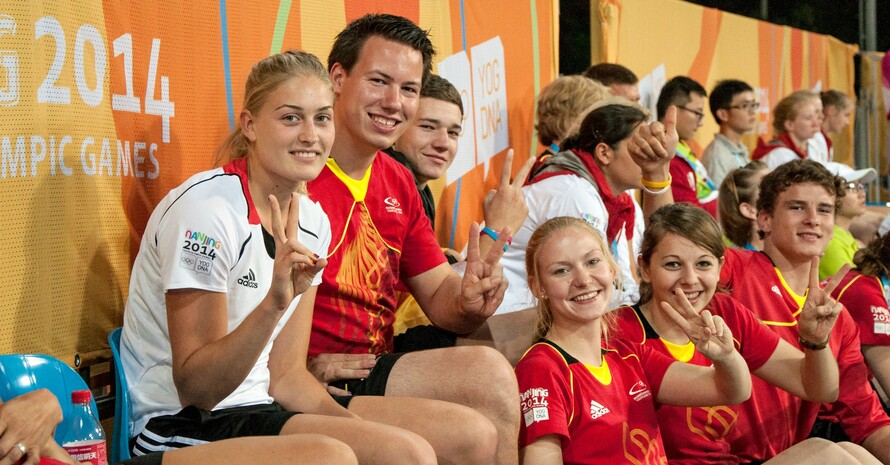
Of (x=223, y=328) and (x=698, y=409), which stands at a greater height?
(x=223, y=328)

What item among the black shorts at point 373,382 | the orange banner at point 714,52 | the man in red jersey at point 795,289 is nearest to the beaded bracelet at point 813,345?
the man in red jersey at point 795,289

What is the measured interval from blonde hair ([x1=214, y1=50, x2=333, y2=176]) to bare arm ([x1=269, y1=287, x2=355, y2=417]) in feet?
1.39

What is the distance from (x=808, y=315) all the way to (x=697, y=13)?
484cm

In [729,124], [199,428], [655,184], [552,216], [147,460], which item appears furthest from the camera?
[729,124]

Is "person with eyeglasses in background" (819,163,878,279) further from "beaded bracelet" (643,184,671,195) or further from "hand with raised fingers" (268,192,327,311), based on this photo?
"hand with raised fingers" (268,192,327,311)

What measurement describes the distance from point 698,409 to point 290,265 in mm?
1475

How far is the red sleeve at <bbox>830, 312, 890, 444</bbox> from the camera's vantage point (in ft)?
11.8

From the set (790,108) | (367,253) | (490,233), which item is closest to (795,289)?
(490,233)

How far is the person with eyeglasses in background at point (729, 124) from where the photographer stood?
672cm

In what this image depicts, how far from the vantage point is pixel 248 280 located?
2.44 metres

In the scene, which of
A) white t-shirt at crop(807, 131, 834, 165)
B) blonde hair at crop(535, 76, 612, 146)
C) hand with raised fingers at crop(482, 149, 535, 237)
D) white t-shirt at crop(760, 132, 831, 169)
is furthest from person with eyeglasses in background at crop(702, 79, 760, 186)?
hand with raised fingers at crop(482, 149, 535, 237)

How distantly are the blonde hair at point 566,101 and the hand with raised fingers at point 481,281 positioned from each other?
5.86 feet

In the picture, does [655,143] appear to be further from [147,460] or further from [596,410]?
[147,460]

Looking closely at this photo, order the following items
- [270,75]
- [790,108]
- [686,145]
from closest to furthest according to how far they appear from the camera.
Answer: [270,75], [686,145], [790,108]
